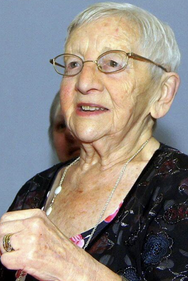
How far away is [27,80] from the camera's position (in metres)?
3.44

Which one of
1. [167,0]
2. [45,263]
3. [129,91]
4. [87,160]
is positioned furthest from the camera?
[167,0]

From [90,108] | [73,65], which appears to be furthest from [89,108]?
[73,65]

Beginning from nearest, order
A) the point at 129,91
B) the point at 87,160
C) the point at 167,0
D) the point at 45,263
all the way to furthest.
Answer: the point at 45,263 → the point at 129,91 → the point at 87,160 → the point at 167,0

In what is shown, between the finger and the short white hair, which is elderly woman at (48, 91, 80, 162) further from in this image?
the finger

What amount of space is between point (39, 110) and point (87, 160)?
1394mm

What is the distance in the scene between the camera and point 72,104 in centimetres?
200

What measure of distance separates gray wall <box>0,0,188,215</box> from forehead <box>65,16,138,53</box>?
1457 mm

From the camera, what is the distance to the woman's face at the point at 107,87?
6.30ft

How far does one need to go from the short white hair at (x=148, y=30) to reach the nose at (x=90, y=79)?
144 millimetres

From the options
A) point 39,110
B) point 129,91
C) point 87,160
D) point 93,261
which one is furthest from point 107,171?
point 39,110

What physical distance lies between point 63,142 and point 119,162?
1020mm

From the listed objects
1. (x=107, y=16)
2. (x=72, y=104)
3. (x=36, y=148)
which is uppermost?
(x=107, y=16)

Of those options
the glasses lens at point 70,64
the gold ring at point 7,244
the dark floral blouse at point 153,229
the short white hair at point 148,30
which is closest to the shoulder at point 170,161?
the dark floral blouse at point 153,229

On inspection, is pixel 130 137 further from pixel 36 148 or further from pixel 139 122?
pixel 36 148
